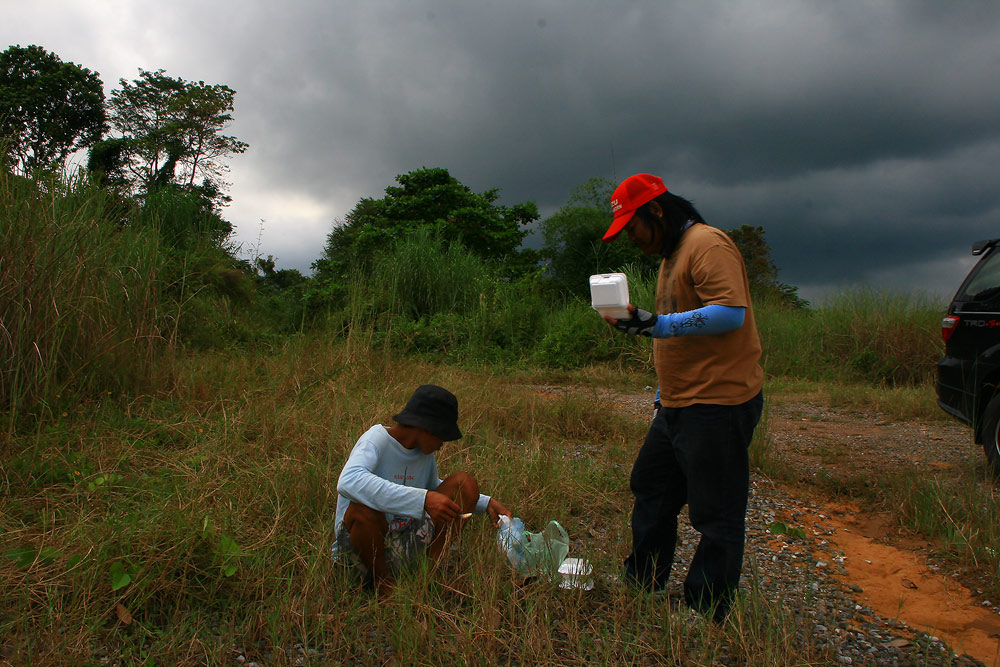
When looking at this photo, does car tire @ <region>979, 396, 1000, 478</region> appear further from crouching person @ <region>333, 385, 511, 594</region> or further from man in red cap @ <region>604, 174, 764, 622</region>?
crouching person @ <region>333, 385, 511, 594</region>

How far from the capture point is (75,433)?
4.05 metres

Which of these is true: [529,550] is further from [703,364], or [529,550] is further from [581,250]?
[581,250]

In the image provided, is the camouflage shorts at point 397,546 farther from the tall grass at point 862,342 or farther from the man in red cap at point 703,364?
the tall grass at point 862,342

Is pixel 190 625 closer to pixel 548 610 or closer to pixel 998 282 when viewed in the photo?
pixel 548 610

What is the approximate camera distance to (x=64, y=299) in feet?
14.5

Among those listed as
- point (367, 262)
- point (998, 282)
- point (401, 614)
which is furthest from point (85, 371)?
point (367, 262)

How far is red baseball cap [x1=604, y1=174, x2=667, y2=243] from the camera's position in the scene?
245 cm

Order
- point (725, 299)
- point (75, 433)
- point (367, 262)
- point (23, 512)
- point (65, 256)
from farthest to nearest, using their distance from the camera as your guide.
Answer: point (367, 262) → point (65, 256) → point (75, 433) → point (23, 512) → point (725, 299)

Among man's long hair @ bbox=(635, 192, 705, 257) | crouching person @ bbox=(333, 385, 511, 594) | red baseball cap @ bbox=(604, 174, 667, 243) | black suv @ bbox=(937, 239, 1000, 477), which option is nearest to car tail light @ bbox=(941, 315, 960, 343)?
black suv @ bbox=(937, 239, 1000, 477)

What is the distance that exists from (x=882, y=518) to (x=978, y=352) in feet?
4.90

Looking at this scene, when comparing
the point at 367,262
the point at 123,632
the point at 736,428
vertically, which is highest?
the point at 367,262

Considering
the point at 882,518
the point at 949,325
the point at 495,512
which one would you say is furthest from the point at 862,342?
the point at 495,512

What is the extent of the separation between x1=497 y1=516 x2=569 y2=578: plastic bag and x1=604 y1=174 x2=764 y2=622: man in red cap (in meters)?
0.56

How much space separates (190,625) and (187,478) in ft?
4.16
